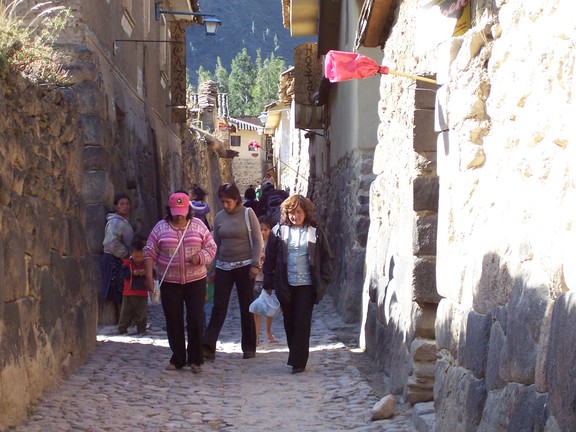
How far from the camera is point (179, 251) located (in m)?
8.25

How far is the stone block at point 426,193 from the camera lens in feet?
21.1

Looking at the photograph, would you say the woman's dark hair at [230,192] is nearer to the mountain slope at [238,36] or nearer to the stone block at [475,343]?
the stone block at [475,343]

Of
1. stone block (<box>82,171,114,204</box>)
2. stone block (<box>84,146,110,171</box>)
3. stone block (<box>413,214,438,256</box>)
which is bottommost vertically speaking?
stone block (<box>413,214,438,256</box>)

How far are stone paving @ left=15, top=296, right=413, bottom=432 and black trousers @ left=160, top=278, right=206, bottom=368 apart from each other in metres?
0.16

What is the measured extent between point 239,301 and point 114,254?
74.7 inches

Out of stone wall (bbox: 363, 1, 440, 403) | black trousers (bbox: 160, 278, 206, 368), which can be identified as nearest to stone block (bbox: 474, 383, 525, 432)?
stone wall (bbox: 363, 1, 440, 403)

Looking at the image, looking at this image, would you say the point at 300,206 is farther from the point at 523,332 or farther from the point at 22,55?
the point at 523,332

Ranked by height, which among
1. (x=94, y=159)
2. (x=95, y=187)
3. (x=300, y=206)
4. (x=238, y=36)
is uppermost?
(x=238, y=36)

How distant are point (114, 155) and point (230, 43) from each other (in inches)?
4569

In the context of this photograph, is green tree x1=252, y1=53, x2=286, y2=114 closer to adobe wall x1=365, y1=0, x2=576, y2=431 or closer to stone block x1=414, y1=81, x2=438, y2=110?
stone block x1=414, y1=81, x2=438, y2=110

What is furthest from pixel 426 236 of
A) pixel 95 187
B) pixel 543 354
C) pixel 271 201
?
pixel 271 201

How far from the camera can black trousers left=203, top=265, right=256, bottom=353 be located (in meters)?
9.04

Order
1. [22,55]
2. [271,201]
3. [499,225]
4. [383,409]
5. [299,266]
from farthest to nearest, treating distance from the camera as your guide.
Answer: [271,201] → [299,266] → [22,55] → [383,409] → [499,225]

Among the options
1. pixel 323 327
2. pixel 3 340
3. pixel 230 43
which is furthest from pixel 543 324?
pixel 230 43
